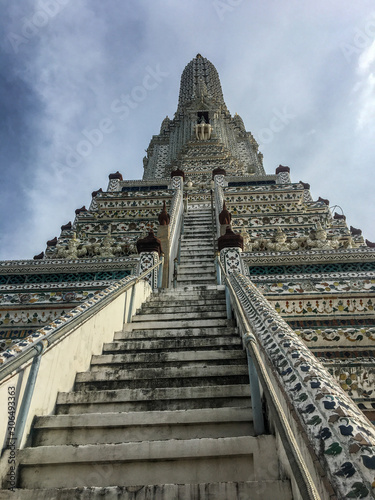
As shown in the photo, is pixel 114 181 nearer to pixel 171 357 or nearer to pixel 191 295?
pixel 191 295

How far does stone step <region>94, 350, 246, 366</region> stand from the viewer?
155 inches

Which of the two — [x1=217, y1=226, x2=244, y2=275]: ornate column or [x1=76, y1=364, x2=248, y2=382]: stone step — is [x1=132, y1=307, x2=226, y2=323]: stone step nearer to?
[x1=76, y1=364, x2=248, y2=382]: stone step

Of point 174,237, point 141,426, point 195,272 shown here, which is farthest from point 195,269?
point 141,426

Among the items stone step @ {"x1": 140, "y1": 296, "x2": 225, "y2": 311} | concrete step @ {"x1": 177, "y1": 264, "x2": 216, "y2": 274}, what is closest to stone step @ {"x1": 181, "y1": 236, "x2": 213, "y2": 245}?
concrete step @ {"x1": 177, "y1": 264, "x2": 216, "y2": 274}

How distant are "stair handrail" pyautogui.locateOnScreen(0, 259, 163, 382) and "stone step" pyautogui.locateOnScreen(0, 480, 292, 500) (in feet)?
2.84

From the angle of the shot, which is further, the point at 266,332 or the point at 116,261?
the point at 116,261

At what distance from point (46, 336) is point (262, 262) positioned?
16.7 feet

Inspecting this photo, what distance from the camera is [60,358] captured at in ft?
10.9

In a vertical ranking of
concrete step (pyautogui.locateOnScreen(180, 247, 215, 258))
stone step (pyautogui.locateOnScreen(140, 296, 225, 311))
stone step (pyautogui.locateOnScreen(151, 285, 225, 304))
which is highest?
concrete step (pyautogui.locateOnScreen(180, 247, 215, 258))

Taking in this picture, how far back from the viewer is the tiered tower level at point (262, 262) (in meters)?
5.61

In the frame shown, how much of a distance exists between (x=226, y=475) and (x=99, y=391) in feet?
4.90

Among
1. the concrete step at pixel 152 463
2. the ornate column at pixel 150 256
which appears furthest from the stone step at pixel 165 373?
the ornate column at pixel 150 256

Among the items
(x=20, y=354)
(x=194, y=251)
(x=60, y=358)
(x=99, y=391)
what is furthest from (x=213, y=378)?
(x=194, y=251)

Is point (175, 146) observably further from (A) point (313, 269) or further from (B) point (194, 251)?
(A) point (313, 269)
